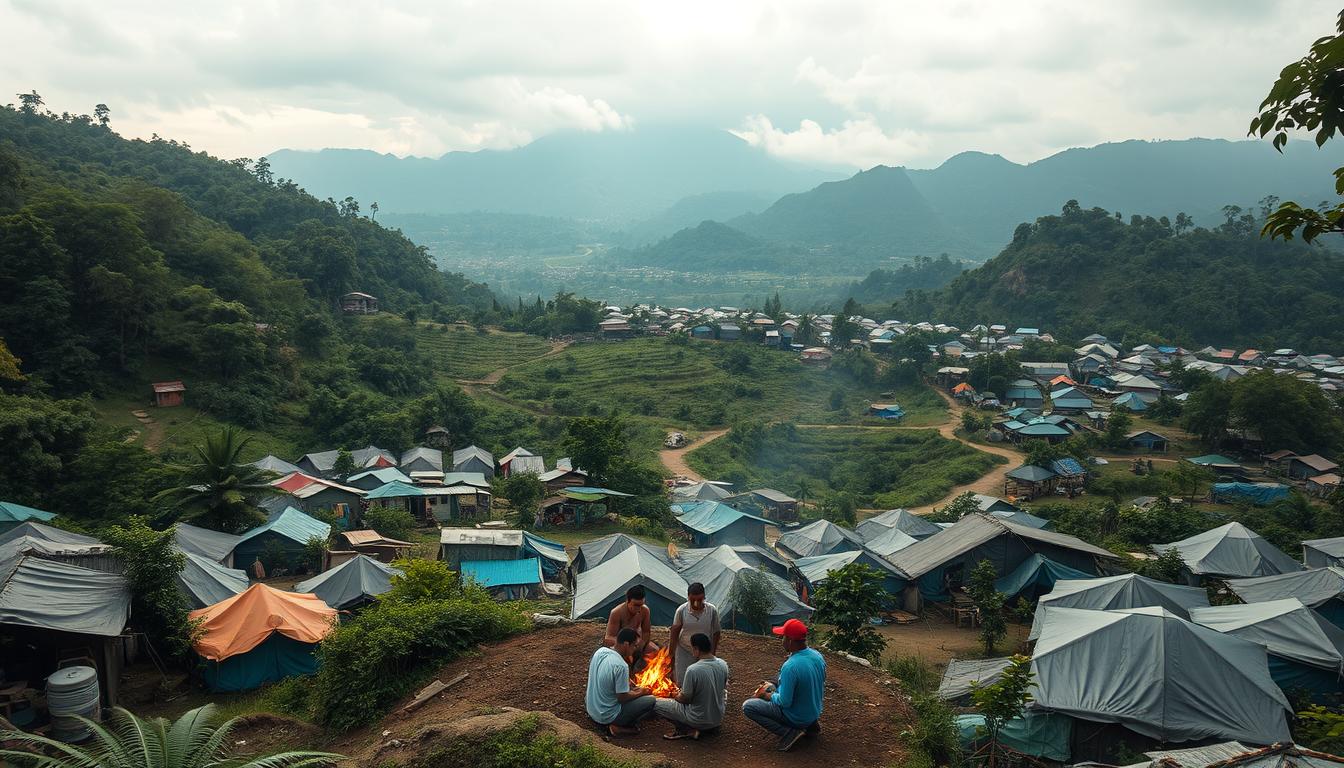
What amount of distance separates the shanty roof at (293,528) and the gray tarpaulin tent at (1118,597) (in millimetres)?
14665

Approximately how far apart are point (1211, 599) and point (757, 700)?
42.7 ft

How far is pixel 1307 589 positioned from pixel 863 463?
22867 millimetres

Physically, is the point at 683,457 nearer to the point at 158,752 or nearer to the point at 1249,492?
the point at 1249,492

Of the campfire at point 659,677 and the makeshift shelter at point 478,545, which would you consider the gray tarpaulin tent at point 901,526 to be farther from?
the campfire at point 659,677

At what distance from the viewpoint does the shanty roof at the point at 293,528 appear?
16234 millimetres

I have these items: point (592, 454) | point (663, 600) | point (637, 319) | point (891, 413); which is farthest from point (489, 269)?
point (663, 600)

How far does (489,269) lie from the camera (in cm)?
17012

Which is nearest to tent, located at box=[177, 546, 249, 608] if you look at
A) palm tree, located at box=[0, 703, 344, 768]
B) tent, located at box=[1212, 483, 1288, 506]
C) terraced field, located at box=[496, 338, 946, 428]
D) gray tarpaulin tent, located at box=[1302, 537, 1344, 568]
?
palm tree, located at box=[0, 703, 344, 768]

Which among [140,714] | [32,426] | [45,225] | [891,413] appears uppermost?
[45,225]

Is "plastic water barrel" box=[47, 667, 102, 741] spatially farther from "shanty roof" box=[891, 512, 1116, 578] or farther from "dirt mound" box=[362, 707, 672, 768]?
"shanty roof" box=[891, 512, 1116, 578]

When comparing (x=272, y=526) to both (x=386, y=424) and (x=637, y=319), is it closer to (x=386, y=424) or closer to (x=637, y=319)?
(x=386, y=424)

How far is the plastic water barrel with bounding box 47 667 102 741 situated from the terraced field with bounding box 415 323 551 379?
126ft

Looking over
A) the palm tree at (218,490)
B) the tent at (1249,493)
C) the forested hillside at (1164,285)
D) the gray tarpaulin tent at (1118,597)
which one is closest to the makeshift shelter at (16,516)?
the palm tree at (218,490)

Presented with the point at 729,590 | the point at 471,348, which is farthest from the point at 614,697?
the point at 471,348
